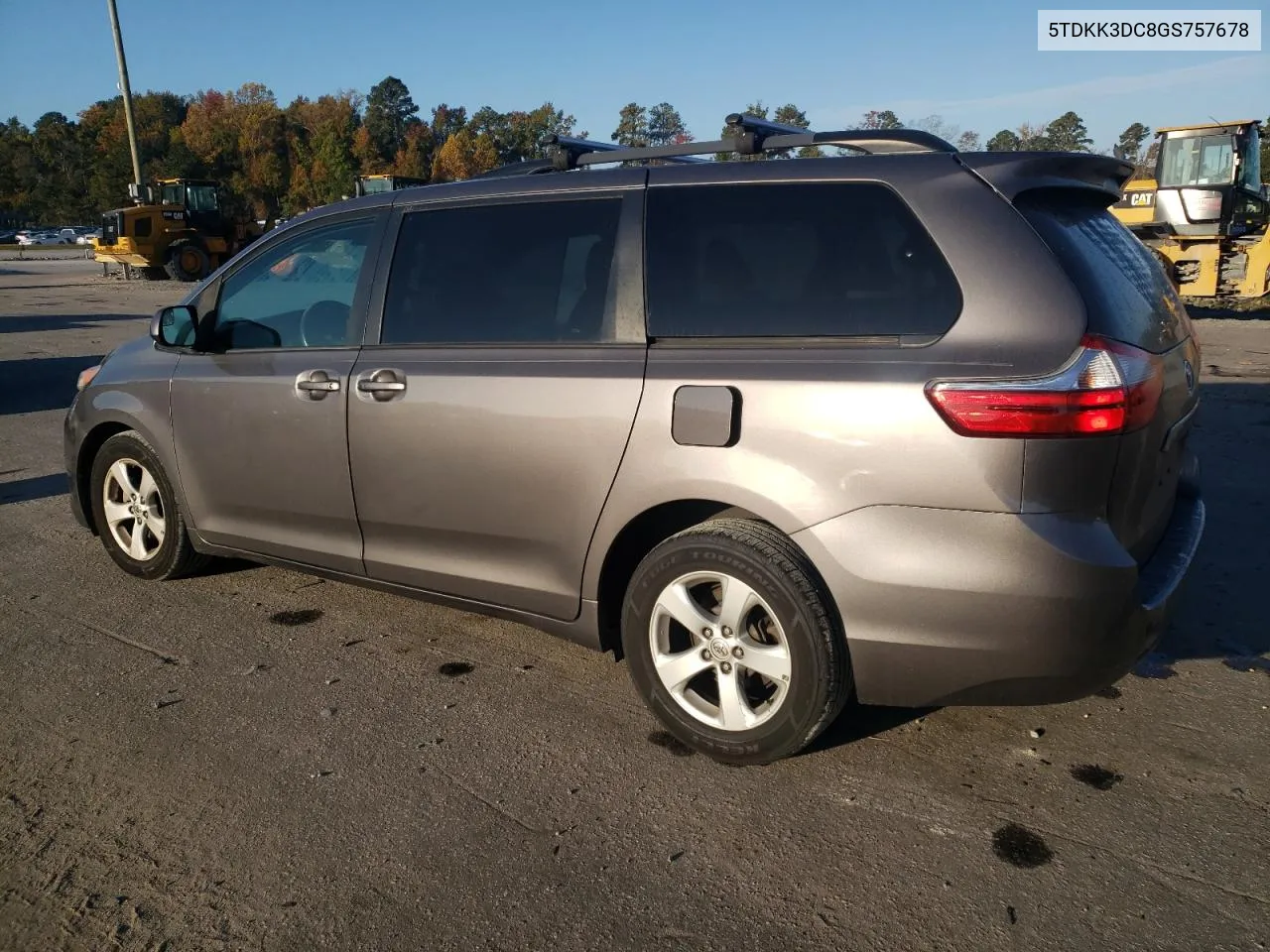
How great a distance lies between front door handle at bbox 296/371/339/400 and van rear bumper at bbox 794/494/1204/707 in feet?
6.56

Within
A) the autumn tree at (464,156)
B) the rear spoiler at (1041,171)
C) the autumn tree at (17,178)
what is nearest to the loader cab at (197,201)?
the rear spoiler at (1041,171)

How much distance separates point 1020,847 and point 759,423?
1367 millimetres

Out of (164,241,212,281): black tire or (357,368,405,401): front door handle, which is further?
(164,241,212,281): black tire

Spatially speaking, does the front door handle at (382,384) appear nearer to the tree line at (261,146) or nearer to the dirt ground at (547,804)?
the dirt ground at (547,804)

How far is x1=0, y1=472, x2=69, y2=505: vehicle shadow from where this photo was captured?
632 cm

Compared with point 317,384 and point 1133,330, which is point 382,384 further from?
point 1133,330

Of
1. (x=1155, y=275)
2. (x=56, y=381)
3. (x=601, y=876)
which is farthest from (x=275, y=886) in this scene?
(x=56, y=381)

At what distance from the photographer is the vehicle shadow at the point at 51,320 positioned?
16438 mm

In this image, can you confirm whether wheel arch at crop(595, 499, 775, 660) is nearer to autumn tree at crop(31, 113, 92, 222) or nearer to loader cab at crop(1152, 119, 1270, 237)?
loader cab at crop(1152, 119, 1270, 237)

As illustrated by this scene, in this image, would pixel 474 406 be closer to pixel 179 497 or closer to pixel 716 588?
pixel 716 588

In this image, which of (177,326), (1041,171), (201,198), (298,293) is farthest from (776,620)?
(201,198)

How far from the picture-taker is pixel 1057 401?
2570 mm

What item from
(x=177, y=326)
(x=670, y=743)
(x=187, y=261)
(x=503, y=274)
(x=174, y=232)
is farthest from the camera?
(x=174, y=232)

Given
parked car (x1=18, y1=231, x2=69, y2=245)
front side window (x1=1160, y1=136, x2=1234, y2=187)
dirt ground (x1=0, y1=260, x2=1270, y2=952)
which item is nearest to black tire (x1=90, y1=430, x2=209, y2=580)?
dirt ground (x1=0, y1=260, x2=1270, y2=952)
